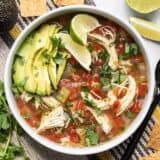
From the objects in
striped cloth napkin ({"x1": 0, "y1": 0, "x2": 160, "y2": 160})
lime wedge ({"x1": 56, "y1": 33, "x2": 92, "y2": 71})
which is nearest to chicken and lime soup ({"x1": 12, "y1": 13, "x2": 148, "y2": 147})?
lime wedge ({"x1": 56, "y1": 33, "x2": 92, "y2": 71})

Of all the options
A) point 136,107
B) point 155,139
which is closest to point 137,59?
point 136,107

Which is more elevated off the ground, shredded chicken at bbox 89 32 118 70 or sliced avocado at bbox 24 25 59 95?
sliced avocado at bbox 24 25 59 95

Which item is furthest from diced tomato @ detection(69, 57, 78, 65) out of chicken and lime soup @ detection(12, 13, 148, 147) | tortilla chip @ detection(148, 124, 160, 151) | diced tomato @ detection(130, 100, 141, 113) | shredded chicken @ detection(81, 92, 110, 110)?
tortilla chip @ detection(148, 124, 160, 151)

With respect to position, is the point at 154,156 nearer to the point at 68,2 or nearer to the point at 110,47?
the point at 110,47

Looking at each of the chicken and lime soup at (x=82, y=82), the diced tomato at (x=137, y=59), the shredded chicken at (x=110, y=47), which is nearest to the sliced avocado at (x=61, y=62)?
the chicken and lime soup at (x=82, y=82)

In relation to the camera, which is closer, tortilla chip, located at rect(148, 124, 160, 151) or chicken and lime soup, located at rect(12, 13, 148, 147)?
→ chicken and lime soup, located at rect(12, 13, 148, 147)

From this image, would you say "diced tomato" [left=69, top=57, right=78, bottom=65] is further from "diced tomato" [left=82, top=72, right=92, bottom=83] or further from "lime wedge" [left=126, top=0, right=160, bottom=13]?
"lime wedge" [left=126, top=0, right=160, bottom=13]

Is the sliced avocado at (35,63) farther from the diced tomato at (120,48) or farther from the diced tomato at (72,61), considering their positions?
the diced tomato at (120,48)

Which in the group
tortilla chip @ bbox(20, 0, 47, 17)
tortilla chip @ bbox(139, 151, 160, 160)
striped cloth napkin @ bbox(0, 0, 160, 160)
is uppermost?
tortilla chip @ bbox(20, 0, 47, 17)
